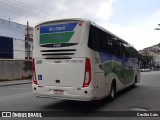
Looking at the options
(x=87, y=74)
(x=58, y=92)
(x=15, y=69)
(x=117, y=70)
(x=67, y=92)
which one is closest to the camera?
(x=87, y=74)

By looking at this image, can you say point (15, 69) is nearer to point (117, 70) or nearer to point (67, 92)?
point (117, 70)

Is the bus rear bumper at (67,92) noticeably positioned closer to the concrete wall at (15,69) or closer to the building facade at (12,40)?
the concrete wall at (15,69)

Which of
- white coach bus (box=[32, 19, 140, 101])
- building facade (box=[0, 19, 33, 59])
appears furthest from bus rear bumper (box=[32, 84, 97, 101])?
building facade (box=[0, 19, 33, 59])

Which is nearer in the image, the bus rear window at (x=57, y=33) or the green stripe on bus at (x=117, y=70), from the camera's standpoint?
the bus rear window at (x=57, y=33)

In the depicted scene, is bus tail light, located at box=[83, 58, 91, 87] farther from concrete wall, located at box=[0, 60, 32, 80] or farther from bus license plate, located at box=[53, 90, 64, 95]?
concrete wall, located at box=[0, 60, 32, 80]

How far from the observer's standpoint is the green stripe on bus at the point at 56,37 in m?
9.39

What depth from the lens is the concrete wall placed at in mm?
26047

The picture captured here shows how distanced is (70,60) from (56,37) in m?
1.06

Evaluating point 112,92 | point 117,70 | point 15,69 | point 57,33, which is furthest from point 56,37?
point 15,69

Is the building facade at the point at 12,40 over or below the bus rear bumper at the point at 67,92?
over

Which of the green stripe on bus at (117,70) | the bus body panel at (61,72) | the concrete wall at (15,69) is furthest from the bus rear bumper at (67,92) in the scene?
the concrete wall at (15,69)

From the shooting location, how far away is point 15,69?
90.6ft

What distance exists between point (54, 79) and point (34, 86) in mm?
962

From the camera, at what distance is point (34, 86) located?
1003 cm
